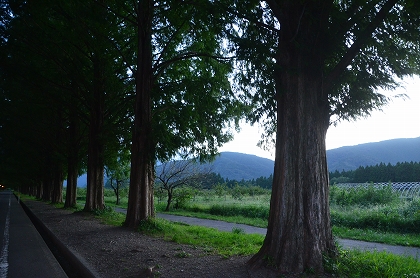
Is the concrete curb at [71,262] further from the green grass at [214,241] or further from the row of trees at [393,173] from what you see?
the row of trees at [393,173]

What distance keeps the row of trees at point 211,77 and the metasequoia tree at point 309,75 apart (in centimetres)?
2

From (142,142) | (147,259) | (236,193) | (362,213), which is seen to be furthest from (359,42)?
(236,193)

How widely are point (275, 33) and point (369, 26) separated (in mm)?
1938

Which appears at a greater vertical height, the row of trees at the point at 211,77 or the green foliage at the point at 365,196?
the row of trees at the point at 211,77

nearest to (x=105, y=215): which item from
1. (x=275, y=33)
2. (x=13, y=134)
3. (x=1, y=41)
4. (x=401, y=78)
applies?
(x=1, y=41)

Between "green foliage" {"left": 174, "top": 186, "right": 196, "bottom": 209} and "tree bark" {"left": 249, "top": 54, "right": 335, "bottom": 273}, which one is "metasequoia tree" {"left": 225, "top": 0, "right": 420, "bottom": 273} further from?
"green foliage" {"left": 174, "top": 186, "right": 196, "bottom": 209}

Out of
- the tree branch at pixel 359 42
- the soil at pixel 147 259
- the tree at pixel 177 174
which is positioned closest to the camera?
the tree branch at pixel 359 42

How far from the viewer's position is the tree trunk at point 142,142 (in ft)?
42.8

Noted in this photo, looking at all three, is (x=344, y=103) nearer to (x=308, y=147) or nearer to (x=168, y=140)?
(x=308, y=147)

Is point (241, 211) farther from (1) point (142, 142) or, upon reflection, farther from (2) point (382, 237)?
(1) point (142, 142)

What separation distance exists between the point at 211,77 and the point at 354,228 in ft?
32.2

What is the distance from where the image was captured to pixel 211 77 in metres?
14.0

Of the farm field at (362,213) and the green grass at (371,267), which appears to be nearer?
the green grass at (371,267)

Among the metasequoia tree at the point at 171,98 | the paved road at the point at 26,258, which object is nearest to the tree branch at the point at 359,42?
the metasequoia tree at the point at 171,98
